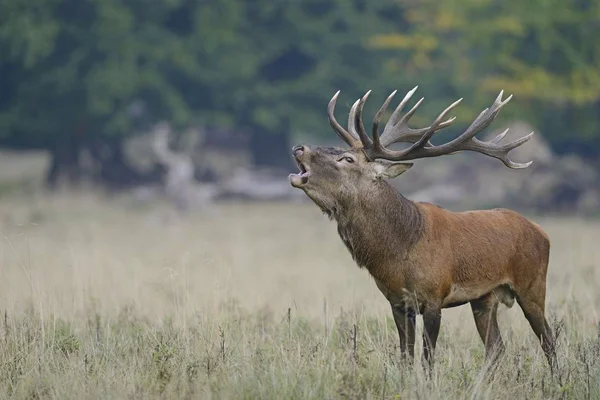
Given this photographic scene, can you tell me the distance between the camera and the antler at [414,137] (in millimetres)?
7652

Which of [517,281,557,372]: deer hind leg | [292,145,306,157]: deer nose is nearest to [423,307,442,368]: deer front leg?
[517,281,557,372]: deer hind leg

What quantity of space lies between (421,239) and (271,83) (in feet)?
99.3

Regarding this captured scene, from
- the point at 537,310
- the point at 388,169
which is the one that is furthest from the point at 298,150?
the point at 537,310

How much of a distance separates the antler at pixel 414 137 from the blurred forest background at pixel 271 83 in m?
20.4

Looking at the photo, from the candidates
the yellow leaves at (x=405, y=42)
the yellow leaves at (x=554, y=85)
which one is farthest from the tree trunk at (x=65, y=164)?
the yellow leaves at (x=554, y=85)

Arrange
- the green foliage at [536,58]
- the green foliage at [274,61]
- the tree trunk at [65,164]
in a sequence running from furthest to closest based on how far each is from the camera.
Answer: the tree trunk at [65,164] → the green foliage at [274,61] → the green foliage at [536,58]

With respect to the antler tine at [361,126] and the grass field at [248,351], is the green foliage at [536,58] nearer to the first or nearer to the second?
the grass field at [248,351]

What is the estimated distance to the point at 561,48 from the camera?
30.2m

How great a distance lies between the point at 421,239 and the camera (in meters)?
7.45

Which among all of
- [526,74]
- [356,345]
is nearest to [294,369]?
[356,345]

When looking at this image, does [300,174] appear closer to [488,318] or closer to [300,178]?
[300,178]

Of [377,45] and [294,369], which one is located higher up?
[377,45]

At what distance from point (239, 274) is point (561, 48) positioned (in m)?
17.4

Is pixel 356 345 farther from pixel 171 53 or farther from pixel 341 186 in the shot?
pixel 171 53
